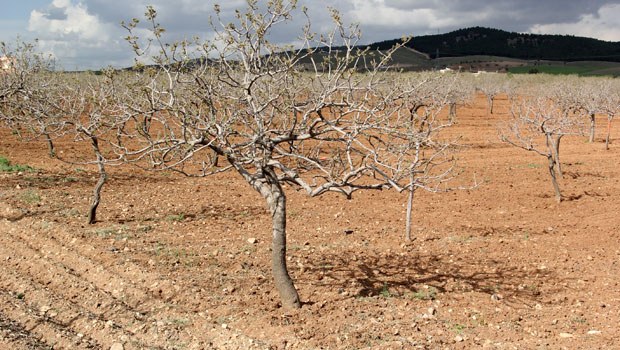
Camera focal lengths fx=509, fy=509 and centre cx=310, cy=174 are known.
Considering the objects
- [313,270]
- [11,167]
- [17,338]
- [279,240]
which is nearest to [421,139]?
[279,240]

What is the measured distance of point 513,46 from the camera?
146500 mm

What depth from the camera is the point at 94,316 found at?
7086 millimetres

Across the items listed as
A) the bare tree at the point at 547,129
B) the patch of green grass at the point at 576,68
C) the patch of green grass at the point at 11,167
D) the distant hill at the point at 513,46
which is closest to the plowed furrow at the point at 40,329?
the patch of green grass at the point at 11,167

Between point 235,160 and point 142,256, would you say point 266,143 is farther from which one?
point 142,256

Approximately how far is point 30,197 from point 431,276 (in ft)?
34.1

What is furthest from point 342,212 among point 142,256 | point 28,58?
point 28,58

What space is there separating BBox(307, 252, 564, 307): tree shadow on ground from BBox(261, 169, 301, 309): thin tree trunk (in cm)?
113

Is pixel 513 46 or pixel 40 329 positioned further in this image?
pixel 513 46

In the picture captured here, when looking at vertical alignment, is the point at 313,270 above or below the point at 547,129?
below

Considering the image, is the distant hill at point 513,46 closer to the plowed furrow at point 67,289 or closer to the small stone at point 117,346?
the plowed furrow at point 67,289

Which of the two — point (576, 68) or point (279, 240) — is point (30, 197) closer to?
point (279, 240)

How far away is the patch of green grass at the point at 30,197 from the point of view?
1295 centimetres

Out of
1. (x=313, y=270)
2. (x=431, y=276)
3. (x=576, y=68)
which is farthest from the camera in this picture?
(x=576, y=68)

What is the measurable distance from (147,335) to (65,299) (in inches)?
80.3
